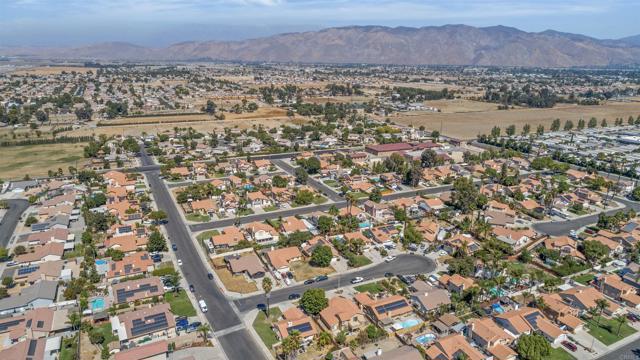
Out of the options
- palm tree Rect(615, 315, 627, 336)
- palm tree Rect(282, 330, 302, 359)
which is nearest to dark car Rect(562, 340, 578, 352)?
palm tree Rect(615, 315, 627, 336)

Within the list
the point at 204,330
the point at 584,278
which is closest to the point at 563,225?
the point at 584,278

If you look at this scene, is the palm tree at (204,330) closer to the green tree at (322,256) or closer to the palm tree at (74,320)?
the palm tree at (74,320)

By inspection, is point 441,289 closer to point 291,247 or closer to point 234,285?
point 291,247

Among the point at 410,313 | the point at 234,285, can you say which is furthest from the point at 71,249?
the point at 410,313

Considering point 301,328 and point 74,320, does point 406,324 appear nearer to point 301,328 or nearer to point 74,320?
point 301,328

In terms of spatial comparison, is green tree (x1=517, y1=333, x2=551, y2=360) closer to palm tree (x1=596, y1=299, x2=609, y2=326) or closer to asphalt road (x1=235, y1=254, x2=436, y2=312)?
palm tree (x1=596, y1=299, x2=609, y2=326)

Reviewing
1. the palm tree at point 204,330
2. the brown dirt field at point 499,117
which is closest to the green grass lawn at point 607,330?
the palm tree at point 204,330
